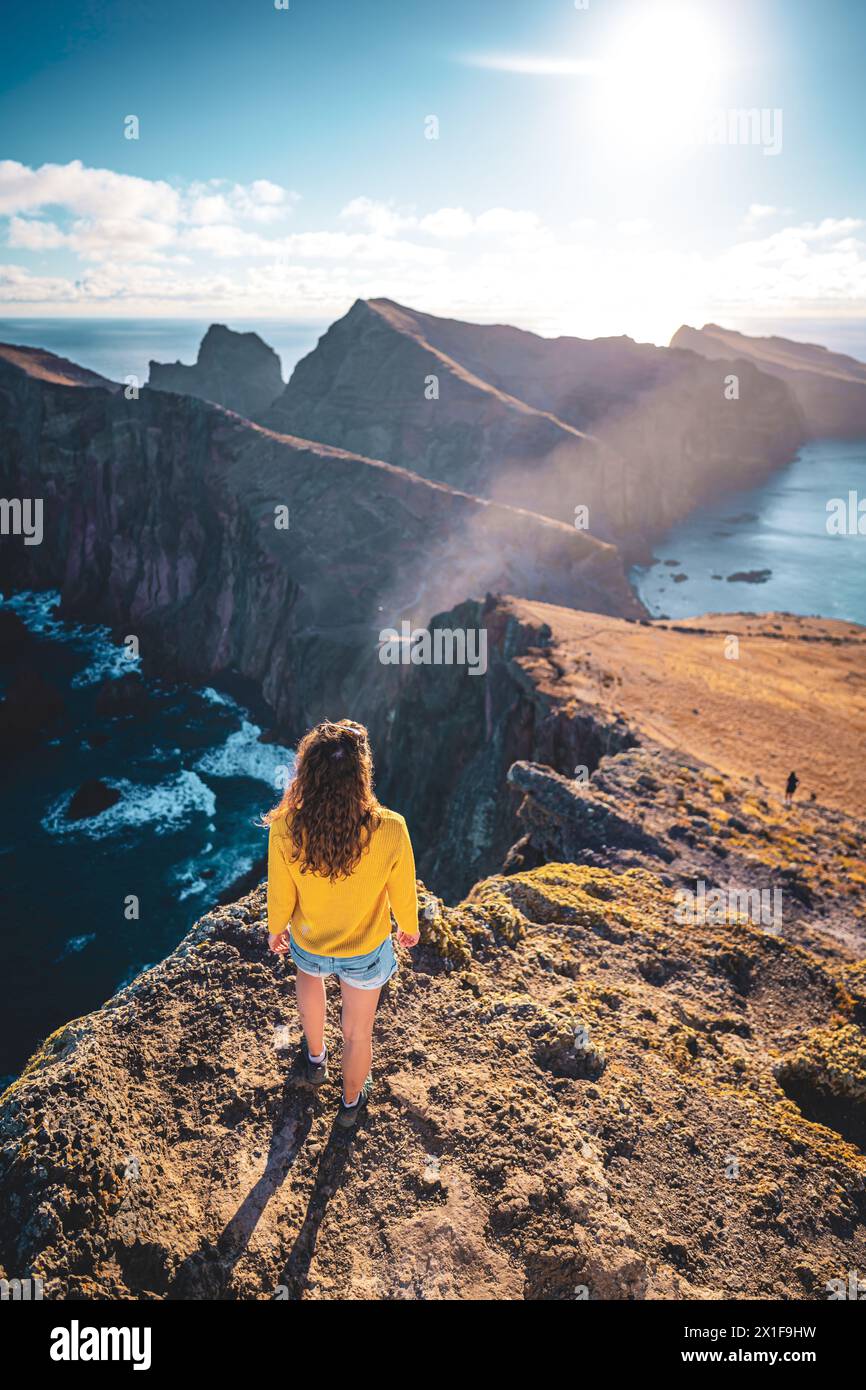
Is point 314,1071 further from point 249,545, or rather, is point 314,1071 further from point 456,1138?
point 249,545

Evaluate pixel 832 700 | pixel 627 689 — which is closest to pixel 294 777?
pixel 627 689

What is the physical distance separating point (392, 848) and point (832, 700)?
31.5 meters

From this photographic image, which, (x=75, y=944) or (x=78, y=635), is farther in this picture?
(x=78, y=635)

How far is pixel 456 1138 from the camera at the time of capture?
5.71 meters

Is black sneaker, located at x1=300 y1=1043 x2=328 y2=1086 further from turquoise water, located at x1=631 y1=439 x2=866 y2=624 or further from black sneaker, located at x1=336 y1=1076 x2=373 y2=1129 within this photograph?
turquoise water, located at x1=631 y1=439 x2=866 y2=624

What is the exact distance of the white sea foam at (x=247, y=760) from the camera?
55.1 metres

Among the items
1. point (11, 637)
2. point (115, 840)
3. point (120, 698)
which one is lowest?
point (115, 840)

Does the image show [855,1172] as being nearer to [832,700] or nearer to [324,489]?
[832,700]

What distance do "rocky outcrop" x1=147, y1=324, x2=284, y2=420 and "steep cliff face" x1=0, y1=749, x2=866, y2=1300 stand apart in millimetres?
189705

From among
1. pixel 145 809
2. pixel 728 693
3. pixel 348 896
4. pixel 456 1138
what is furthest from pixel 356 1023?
pixel 145 809

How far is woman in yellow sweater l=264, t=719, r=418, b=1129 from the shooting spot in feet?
15.9

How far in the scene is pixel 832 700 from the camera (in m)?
31.0

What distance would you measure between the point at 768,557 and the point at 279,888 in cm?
12920
